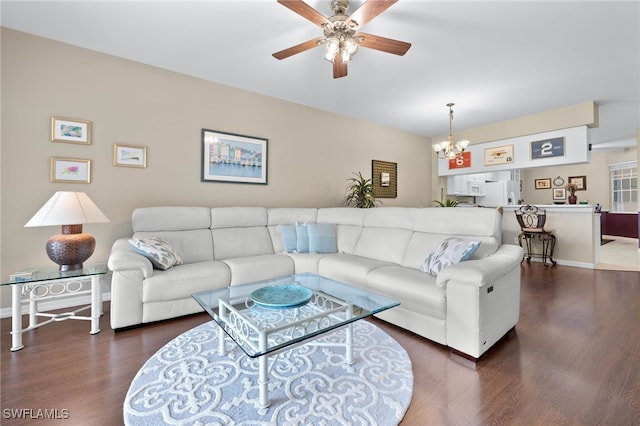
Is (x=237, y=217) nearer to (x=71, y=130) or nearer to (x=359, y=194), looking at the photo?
(x=71, y=130)

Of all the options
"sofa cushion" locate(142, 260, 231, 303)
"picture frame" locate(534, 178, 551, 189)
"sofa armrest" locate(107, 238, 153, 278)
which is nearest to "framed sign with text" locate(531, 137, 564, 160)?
"picture frame" locate(534, 178, 551, 189)

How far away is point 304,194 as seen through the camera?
4.50 m

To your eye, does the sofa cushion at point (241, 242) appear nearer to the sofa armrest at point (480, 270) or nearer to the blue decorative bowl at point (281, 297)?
the blue decorative bowl at point (281, 297)

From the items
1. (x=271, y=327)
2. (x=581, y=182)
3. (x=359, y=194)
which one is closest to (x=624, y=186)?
→ (x=581, y=182)

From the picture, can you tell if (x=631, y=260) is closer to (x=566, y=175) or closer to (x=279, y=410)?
(x=566, y=175)

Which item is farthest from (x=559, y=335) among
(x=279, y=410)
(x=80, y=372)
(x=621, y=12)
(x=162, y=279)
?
(x=80, y=372)

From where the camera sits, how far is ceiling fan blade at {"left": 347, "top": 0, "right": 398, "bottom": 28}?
1.79 m

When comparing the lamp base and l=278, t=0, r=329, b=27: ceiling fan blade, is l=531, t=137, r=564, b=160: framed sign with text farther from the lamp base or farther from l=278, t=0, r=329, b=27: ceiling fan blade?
the lamp base

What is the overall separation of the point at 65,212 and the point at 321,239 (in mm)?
2423

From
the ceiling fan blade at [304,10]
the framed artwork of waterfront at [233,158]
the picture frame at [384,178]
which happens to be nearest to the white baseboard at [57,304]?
the framed artwork of waterfront at [233,158]

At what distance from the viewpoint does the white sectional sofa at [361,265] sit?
6.15 ft

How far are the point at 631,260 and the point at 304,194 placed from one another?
5.98m

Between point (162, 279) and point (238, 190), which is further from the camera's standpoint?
point (238, 190)

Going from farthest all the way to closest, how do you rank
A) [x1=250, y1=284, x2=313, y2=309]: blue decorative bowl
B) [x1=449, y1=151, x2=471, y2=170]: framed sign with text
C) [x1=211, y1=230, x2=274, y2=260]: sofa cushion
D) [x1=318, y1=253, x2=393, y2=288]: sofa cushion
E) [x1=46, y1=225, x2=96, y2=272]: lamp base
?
[x1=449, y1=151, x2=471, y2=170]: framed sign with text < [x1=211, y1=230, x2=274, y2=260]: sofa cushion < [x1=318, y1=253, x2=393, y2=288]: sofa cushion < [x1=46, y1=225, x2=96, y2=272]: lamp base < [x1=250, y1=284, x2=313, y2=309]: blue decorative bowl
